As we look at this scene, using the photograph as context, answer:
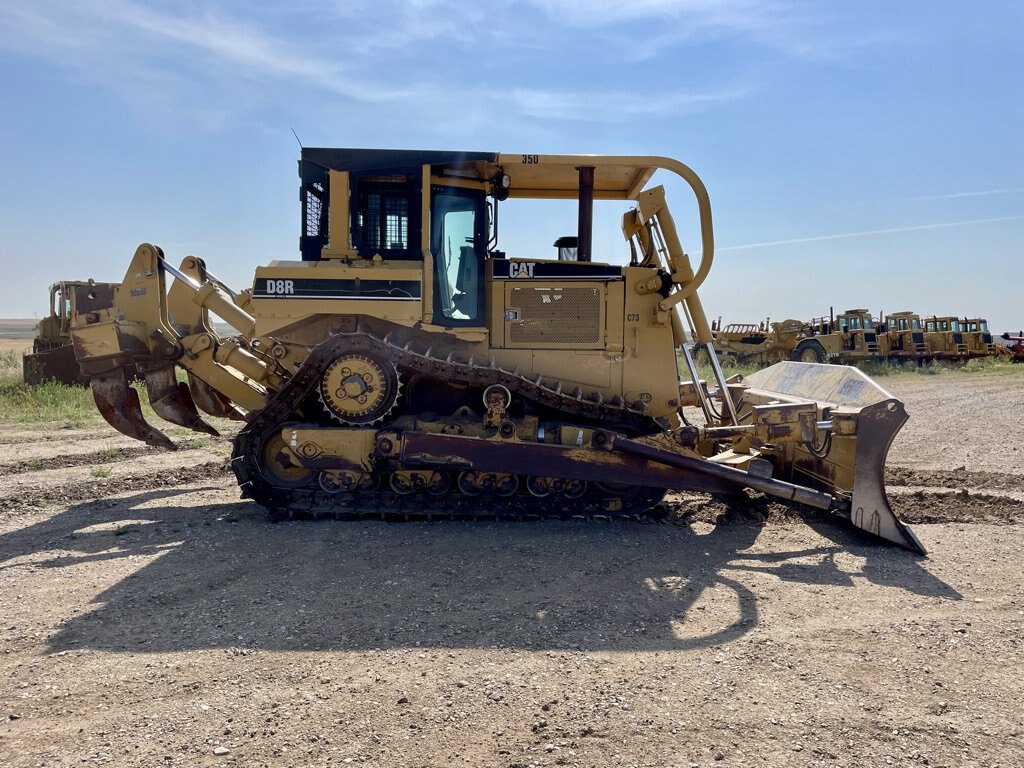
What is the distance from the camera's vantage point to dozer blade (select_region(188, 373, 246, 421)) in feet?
28.1

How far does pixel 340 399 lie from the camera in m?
6.93

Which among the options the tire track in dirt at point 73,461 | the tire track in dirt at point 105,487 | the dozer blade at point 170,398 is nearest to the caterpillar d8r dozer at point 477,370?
the dozer blade at point 170,398

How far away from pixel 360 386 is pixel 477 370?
1.05 meters

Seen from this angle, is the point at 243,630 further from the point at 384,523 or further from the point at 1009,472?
the point at 1009,472

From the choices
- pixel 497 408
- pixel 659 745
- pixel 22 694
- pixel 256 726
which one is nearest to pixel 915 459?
pixel 497 408

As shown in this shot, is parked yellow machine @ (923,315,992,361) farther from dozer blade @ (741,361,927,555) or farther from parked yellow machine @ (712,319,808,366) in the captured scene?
dozer blade @ (741,361,927,555)

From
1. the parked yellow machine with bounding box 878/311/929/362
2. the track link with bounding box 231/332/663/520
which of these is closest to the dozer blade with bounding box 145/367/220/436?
the track link with bounding box 231/332/663/520

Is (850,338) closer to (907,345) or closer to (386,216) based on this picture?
(907,345)

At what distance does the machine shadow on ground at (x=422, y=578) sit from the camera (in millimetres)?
4668

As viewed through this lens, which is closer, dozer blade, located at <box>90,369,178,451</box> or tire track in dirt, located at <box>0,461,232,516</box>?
dozer blade, located at <box>90,369,178,451</box>

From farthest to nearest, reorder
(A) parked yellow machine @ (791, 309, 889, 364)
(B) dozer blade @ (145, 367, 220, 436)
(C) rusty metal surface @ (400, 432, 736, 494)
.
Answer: (A) parked yellow machine @ (791, 309, 889, 364) < (B) dozer blade @ (145, 367, 220, 436) < (C) rusty metal surface @ (400, 432, 736, 494)

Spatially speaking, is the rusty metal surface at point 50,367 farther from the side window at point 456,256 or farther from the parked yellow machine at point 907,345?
the parked yellow machine at point 907,345

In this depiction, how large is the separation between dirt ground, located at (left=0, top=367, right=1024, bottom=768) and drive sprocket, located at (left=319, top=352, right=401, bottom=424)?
1037mm

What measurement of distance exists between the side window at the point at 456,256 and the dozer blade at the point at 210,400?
9.32 feet
